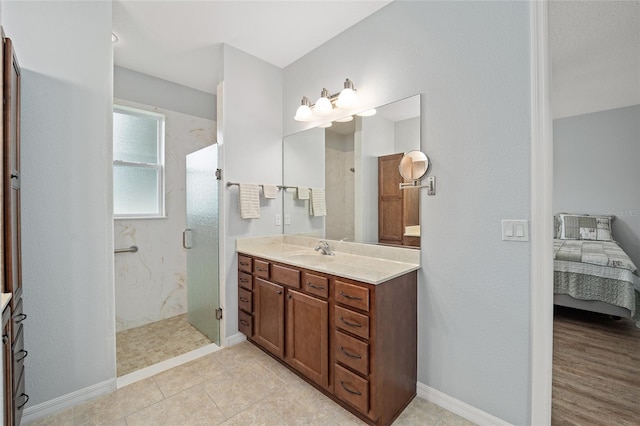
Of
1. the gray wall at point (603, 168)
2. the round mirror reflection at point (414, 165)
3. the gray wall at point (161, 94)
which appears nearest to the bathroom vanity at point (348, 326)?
the round mirror reflection at point (414, 165)

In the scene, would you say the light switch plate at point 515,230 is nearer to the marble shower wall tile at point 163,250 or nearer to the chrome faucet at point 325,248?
the chrome faucet at point 325,248

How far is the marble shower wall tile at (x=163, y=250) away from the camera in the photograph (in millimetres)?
2859

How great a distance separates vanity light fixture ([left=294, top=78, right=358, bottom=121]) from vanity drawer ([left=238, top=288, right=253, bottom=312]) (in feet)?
5.39

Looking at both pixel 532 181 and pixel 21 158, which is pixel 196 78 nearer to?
pixel 21 158

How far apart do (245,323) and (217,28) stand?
8.22 ft

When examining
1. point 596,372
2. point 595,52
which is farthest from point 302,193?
point 595,52

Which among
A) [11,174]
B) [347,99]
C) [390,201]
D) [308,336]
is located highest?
[347,99]

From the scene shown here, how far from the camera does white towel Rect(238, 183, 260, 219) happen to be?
99.0 inches

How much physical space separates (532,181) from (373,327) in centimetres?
112

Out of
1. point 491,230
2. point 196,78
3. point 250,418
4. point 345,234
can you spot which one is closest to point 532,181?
point 491,230

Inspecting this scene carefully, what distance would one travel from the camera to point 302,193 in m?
2.78

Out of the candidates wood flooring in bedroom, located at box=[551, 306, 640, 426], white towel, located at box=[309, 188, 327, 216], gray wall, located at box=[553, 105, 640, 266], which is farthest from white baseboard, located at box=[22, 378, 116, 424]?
gray wall, located at box=[553, 105, 640, 266]

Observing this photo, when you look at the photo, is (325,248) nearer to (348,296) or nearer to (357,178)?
(357,178)

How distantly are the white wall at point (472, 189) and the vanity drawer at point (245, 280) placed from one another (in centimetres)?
139
